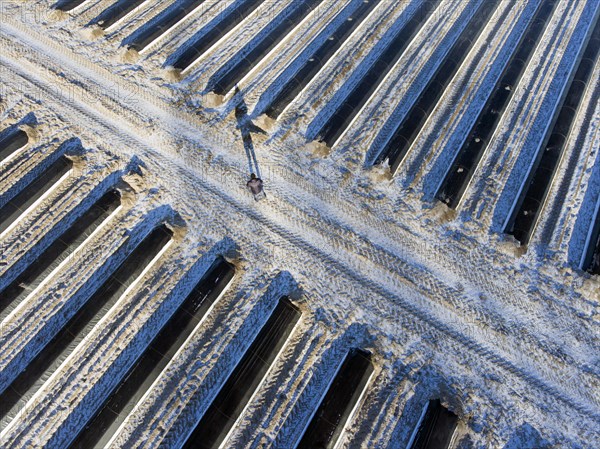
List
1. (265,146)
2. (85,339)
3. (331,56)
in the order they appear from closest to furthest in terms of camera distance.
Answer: (85,339)
(265,146)
(331,56)

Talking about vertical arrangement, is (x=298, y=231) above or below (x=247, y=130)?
below

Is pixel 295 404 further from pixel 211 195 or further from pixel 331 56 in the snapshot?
pixel 331 56

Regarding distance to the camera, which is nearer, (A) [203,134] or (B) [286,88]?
(A) [203,134]

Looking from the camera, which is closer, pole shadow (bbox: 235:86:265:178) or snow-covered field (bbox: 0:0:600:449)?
snow-covered field (bbox: 0:0:600:449)

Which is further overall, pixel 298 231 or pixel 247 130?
pixel 247 130

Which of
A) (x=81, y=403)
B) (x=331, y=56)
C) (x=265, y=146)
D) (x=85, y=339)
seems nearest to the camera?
(x=81, y=403)

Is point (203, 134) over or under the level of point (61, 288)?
over

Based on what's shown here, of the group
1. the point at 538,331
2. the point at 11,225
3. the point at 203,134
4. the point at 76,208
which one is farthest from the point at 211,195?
the point at 538,331

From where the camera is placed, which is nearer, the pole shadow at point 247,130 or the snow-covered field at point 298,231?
the snow-covered field at point 298,231
